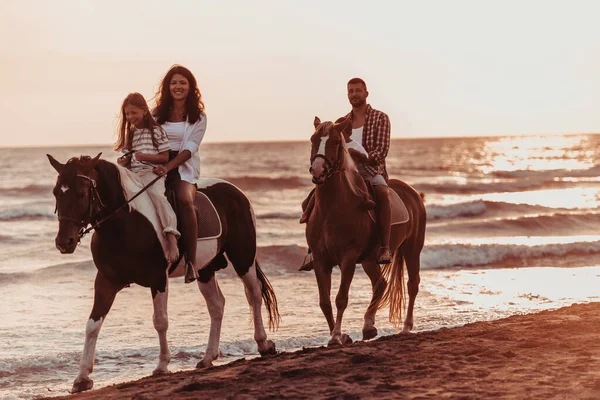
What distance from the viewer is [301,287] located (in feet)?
46.7

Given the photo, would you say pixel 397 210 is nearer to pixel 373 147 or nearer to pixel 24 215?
pixel 373 147

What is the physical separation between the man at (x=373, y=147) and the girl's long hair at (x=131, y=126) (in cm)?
188

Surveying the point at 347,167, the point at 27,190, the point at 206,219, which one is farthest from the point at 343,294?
the point at 27,190

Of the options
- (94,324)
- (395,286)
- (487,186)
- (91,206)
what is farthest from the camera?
(487,186)

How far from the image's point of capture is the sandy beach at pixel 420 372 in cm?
595

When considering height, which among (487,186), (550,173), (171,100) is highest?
(171,100)

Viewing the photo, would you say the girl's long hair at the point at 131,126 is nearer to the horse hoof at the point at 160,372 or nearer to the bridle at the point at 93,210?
the bridle at the point at 93,210

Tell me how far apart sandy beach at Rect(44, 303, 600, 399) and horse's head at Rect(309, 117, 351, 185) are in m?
1.53

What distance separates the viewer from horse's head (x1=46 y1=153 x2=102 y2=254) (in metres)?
6.37

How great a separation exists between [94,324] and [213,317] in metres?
1.49

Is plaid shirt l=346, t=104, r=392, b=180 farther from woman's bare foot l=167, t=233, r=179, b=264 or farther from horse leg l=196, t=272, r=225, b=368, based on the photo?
woman's bare foot l=167, t=233, r=179, b=264

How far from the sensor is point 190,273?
287 inches

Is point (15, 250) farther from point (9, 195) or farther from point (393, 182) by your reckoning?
point (9, 195)

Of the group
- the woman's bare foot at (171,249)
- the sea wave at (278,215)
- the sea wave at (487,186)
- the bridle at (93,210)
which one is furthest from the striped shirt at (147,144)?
the sea wave at (487,186)
